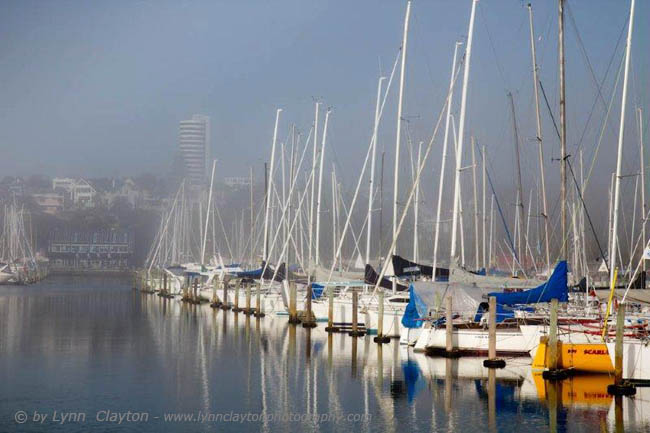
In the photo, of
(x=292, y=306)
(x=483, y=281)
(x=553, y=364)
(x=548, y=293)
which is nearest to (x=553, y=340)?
(x=553, y=364)

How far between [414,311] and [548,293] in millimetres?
7231

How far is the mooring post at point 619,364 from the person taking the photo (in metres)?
29.3

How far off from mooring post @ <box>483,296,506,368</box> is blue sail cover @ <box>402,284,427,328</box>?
4675 millimetres

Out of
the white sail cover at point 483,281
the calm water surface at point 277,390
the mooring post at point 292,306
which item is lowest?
the calm water surface at point 277,390

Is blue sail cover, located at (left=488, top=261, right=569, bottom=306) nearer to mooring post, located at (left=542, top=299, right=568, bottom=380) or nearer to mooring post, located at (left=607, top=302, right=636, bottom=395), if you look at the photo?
mooring post, located at (left=542, top=299, right=568, bottom=380)

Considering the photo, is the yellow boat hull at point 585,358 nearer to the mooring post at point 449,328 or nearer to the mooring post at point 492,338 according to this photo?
the mooring post at point 492,338

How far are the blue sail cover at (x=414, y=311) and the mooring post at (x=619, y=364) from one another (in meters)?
11.4

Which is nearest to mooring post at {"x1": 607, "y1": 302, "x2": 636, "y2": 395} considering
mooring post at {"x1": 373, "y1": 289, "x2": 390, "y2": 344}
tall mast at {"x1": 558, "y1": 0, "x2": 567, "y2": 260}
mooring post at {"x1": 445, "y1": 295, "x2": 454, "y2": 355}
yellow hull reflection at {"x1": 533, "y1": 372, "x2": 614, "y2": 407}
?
yellow hull reflection at {"x1": 533, "y1": 372, "x2": 614, "y2": 407}

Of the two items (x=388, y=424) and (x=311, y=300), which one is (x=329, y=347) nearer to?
(x=311, y=300)

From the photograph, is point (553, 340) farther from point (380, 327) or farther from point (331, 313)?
point (331, 313)

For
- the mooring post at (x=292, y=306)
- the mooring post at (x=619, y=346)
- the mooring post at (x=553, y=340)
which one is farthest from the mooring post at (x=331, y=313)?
the mooring post at (x=619, y=346)

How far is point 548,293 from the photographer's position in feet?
123

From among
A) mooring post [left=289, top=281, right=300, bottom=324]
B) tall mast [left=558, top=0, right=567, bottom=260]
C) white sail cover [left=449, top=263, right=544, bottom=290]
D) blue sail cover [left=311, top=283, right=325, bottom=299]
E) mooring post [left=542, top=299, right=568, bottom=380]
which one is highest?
tall mast [left=558, top=0, right=567, bottom=260]

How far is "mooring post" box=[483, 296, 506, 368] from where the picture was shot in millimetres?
35719
